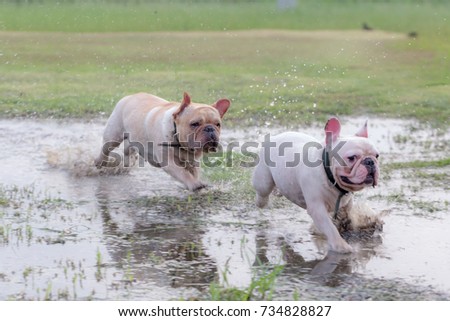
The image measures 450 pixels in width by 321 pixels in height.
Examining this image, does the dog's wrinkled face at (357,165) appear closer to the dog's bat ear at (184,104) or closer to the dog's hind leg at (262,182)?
the dog's hind leg at (262,182)

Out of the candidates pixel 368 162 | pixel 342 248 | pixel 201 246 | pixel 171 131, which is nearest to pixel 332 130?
pixel 368 162

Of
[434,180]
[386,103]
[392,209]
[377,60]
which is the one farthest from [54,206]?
[377,60]

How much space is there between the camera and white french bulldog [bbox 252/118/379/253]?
6.28 metres

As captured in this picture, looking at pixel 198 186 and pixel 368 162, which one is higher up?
pixel 368 162

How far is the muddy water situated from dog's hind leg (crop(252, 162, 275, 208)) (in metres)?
0.16

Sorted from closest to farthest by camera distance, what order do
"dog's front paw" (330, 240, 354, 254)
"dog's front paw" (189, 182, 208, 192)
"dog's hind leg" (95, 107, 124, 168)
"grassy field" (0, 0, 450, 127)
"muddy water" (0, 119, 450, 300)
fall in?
"muddy water" (0, 119, 450, 300), "dog's front paw" (330, 240, 354, 254), "dog's front paw" (189, 182, 208, 192), "dog's hind leg" (95, 107, 124, 168), "grassy field" (0, 0, 450, 127)

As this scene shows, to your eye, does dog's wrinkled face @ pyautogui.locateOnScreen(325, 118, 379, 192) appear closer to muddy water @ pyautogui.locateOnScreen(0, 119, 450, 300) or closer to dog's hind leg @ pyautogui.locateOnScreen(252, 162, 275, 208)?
muddy water @ pyautogui.locateOnScreen(0, 119, 450, 300)

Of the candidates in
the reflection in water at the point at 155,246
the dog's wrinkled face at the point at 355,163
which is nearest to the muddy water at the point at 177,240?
the reflection in water at the point at 155,246

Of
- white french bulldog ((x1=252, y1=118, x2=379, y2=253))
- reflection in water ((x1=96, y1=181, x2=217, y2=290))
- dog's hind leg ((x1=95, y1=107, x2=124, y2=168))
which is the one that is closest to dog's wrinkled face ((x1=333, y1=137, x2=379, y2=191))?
white french bulldog ((x1=252, y1=118, x2=379, y2=253))

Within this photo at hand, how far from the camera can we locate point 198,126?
7.66 metres

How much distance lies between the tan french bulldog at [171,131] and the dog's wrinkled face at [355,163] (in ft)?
4.89

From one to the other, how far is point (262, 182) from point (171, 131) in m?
1.01

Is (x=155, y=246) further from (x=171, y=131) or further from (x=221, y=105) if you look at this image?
(x=221, y=105)
